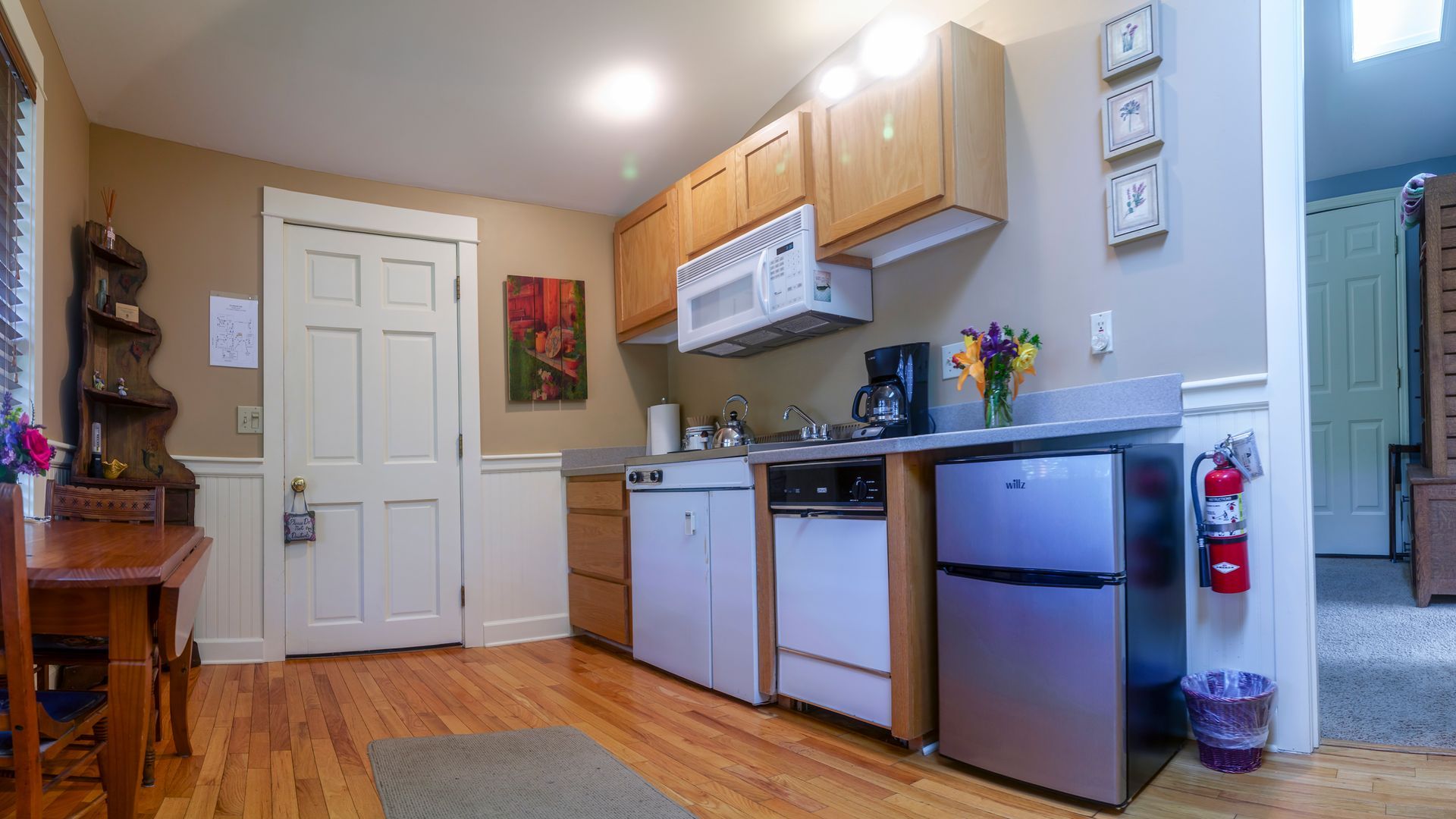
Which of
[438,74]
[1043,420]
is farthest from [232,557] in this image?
[1043,420]

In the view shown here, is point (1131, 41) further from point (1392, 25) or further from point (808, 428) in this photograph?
point (1392, 25)

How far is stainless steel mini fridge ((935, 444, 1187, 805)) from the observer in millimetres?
1741

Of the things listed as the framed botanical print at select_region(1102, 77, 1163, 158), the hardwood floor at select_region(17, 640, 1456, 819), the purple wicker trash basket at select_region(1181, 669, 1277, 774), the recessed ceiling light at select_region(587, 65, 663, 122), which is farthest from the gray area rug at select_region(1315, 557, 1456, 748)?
the recessed ceiling light at select_region(587, 65, 663, 122)

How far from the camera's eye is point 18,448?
5.90ft

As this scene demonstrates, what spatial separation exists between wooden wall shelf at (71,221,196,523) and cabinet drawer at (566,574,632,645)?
1.66 m

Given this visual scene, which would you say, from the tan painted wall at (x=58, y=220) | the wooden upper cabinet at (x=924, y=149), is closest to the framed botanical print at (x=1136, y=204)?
the wooden upper cabinet at (x=924, y=149)

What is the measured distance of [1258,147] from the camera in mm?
2031

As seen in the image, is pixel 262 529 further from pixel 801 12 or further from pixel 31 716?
pixel 801 12

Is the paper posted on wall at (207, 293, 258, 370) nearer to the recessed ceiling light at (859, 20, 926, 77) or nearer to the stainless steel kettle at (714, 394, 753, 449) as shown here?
the stainless steel kettle at (714, 394, 753, 449)

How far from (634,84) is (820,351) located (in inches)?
54.8

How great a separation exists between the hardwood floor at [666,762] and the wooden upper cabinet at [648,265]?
171 cm

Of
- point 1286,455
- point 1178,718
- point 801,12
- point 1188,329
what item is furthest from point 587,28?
point 1178,718

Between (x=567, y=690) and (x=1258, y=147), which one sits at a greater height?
(x=1258, y=147)

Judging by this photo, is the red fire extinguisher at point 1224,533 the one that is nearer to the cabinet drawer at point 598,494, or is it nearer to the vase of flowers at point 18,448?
the cabinet drawer at point 598,494
